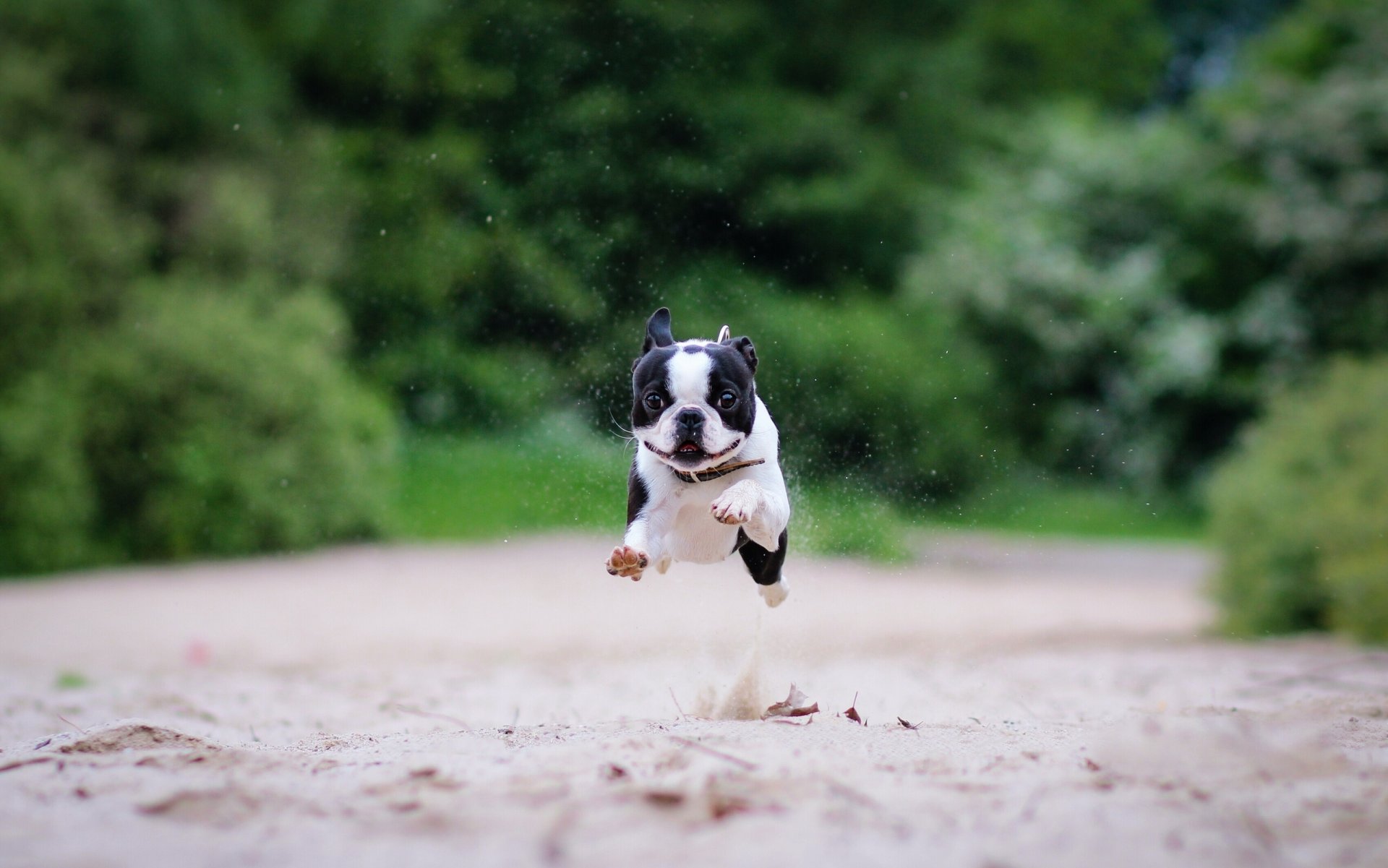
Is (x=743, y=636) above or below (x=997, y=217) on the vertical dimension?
below

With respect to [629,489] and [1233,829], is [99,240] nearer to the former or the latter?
[629,489]

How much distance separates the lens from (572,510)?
581 inches

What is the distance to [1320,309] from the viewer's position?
2316 cm

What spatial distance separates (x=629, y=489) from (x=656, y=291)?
1584 cm

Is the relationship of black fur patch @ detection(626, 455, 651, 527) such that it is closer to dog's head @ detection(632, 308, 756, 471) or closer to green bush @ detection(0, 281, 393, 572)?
dog's head @ detection(632, 308, 756, 471)

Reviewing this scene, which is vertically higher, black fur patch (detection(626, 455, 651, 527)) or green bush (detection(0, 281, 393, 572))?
green bush (detection(0, 281, 393, 572))

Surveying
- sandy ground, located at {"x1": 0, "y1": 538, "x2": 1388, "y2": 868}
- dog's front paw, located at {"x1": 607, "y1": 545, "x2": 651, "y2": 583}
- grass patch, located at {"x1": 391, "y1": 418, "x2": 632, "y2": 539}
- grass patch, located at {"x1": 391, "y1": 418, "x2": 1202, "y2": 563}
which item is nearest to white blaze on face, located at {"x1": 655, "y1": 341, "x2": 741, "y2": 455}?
dog's front paw, located at {"x1": 607, "y1": 545, "x2": 651, "y2": 583}

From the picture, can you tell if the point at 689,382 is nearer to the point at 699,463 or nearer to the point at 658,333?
the point at 699,463

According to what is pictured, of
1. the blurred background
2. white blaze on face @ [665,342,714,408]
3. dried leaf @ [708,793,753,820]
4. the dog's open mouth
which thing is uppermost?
the blurred background

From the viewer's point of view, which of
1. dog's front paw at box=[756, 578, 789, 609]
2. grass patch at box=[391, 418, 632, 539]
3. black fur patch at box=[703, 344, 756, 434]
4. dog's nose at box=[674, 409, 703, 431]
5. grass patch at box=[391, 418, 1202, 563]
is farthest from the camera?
grass patch at box=[391, 418, 632, 539]

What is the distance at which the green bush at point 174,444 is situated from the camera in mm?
16312

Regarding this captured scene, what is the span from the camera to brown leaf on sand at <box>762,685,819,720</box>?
4.99 m

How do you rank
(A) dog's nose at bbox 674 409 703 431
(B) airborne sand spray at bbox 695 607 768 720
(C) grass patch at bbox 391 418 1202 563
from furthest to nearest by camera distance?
(C) grass patch at bbox 391 418 1202 563, (B) airborne sand spray at bbox 695 607 768 720, (A) dog's nose at bbox 674 409 703 431

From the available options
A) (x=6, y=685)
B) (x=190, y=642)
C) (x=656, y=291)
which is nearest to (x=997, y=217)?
(x=656, y=291)
